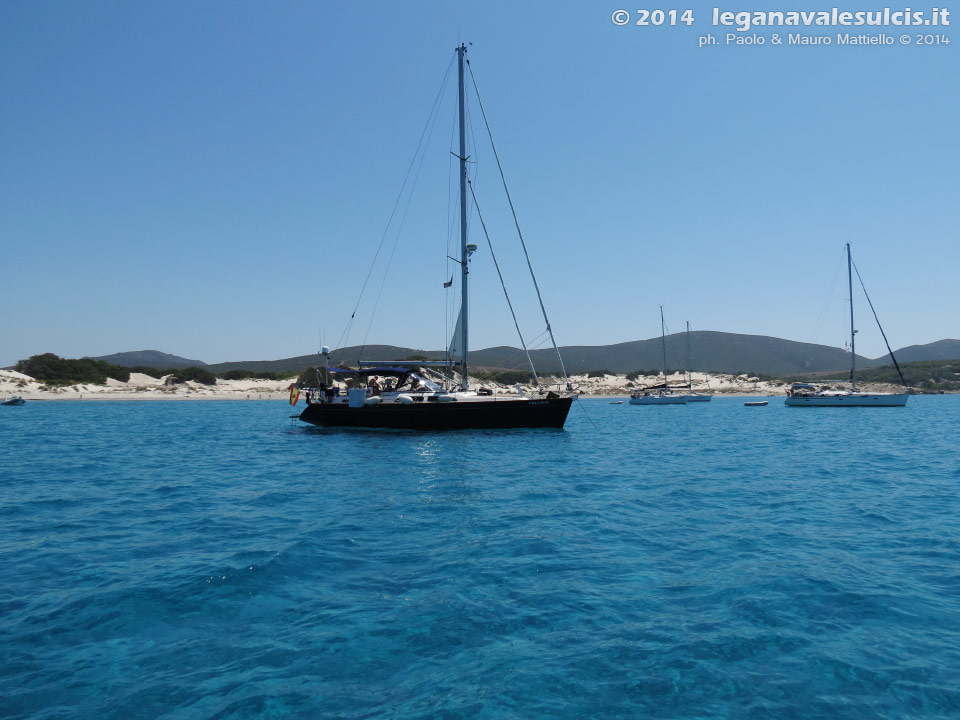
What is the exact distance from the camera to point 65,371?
96.7 m

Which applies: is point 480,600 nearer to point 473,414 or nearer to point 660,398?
point 473,414

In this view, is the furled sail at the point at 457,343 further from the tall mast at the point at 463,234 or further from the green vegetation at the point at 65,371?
the green vegetation at the point at 65,371

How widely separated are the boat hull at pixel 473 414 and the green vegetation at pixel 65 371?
86.9m

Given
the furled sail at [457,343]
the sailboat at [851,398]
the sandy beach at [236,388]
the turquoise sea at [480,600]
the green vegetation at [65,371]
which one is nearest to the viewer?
the turquoise sea at [480,600]

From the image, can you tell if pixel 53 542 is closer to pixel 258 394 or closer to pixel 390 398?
pixel 390 398

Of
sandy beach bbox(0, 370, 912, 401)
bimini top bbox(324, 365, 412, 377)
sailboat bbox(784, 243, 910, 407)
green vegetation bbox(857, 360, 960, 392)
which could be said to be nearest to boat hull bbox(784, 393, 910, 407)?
sailboat bbox(784, 243, 910, 407)

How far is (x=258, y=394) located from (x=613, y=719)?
10885cm

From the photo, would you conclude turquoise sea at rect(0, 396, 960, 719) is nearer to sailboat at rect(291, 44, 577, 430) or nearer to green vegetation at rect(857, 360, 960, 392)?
sailboat at rect(291, 44, 577, 430)

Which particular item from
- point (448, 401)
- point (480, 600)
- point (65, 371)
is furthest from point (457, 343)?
point (65, 371)

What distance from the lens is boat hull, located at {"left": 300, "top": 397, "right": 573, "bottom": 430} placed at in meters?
31.2

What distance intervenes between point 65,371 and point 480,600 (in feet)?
381

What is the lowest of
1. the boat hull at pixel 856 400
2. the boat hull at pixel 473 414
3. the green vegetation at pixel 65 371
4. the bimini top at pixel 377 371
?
the boat hull at pixel 856 400

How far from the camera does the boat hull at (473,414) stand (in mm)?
31188

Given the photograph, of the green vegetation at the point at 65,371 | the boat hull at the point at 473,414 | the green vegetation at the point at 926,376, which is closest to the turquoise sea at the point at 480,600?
the boat hull at the point at 473,414
